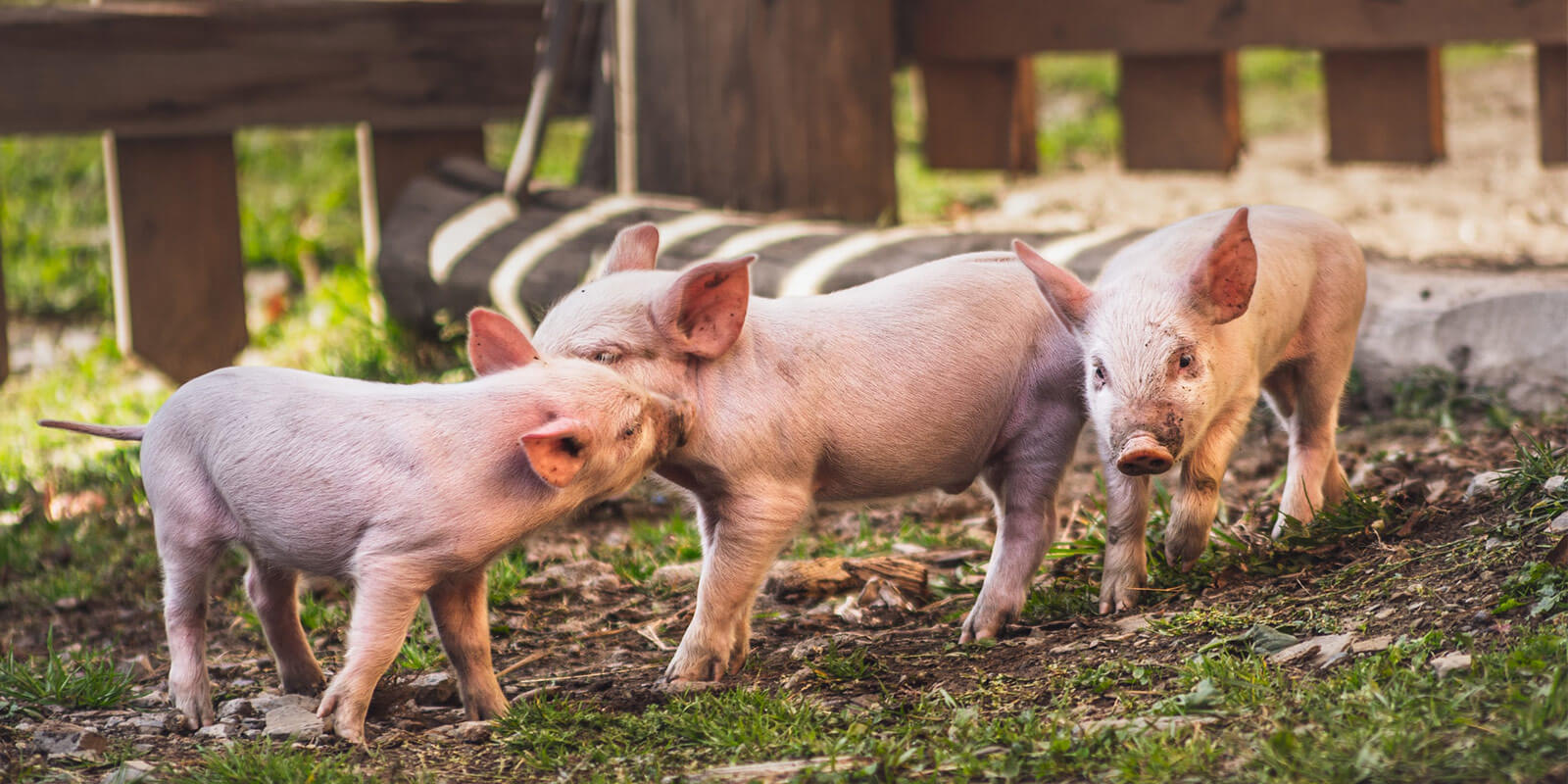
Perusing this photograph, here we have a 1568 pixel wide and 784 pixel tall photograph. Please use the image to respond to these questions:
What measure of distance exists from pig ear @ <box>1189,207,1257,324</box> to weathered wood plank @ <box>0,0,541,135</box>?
14.9 feet

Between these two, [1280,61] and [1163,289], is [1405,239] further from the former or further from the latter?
[1280,61]

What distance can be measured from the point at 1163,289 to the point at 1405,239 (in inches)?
147

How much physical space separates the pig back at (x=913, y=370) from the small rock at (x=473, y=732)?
909mm

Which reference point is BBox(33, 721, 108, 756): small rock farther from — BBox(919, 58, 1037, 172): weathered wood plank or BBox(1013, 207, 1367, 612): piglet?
BBox(919, 58, 1037, 172): weathered wood plank

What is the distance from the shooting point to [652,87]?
6.75 m

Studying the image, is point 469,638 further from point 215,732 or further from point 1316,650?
point 1316,650

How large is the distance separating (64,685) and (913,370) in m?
2.08

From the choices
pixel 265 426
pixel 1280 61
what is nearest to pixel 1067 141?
pixel 1280 61

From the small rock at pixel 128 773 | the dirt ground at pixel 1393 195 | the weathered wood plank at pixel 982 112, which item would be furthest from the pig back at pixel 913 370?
the weathered wood plank at pixel 982 112

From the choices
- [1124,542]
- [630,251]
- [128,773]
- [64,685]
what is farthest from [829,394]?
[64,685]

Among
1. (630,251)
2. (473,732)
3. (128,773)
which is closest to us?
(128,773)

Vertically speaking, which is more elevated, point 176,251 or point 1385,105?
point 1385,105

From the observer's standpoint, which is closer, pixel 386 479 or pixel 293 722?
pixel 386 479

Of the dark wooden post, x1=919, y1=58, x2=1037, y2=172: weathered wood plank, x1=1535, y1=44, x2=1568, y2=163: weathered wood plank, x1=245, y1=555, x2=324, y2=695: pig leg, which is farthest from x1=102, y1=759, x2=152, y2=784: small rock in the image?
x1=1535, y1=44, x2=1568, y2=163: weathered wood plank
